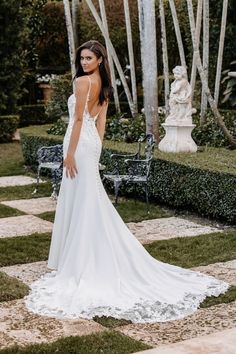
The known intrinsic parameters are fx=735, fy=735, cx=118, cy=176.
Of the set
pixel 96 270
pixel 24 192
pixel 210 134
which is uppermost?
pixel 210 134

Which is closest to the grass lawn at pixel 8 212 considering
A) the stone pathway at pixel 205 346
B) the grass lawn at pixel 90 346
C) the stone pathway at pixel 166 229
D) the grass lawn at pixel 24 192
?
the grass lawn at pixel 24 192

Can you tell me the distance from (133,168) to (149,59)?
72.7 inches

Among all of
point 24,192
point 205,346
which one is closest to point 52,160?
point 24,192

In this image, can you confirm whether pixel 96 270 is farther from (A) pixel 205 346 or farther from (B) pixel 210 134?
(B) pixel 210 134

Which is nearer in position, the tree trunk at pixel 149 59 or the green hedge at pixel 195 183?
the green hedge at pixel 195 183

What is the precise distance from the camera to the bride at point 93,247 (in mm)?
4625

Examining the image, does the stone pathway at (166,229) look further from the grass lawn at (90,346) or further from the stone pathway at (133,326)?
the grass lawn at (90,346)

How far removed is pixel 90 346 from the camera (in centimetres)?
389

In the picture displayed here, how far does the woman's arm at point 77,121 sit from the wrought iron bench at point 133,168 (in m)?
2.64

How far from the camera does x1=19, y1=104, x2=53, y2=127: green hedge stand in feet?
52.9

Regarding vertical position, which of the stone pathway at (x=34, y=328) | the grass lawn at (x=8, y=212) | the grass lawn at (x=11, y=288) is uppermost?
the stone pathway at (x=34, y=328)

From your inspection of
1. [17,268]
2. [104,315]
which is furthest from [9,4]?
[104,315]

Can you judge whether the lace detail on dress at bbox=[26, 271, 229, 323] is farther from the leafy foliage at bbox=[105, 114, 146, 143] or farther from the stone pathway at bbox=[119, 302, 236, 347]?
the leafy foliage at bbox=[105, 114, 146, 143]

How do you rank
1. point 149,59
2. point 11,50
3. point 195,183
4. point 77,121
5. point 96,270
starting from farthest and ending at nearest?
point 11,50 < point 149,59 < point 195,183 < point 77,121 < point 96,270
